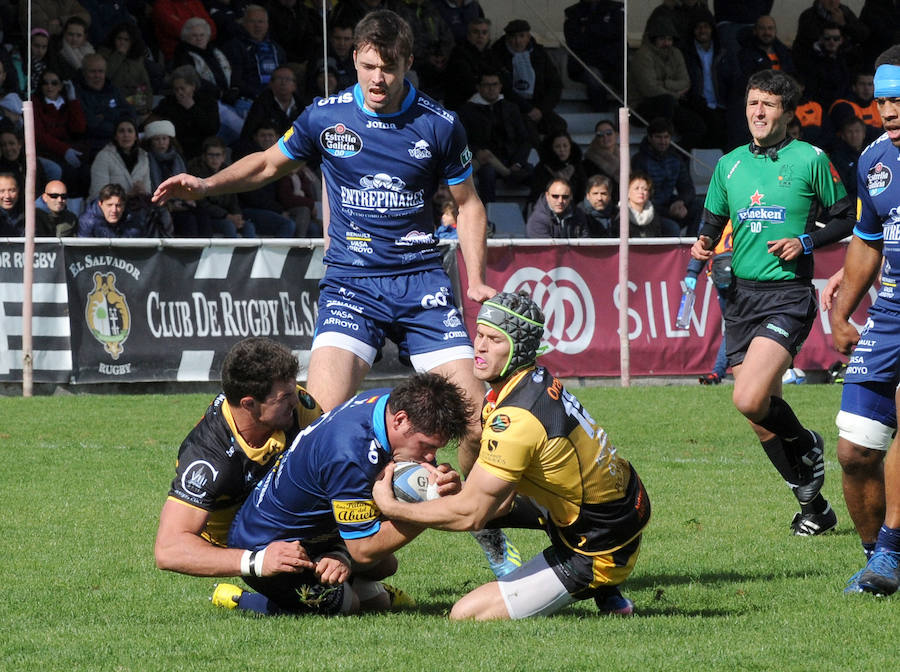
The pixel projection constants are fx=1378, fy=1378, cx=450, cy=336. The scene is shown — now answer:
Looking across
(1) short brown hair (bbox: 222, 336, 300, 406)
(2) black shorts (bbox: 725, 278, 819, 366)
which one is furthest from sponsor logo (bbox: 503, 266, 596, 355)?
(1) short brown hair (bbox: 222, 336, 300, 406)

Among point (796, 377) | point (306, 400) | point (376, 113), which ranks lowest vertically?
point (796, 377)

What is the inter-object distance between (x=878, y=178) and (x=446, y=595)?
2864 millimetres

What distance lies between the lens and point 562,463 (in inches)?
221

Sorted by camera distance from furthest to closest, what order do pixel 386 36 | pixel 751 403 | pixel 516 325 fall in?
pixel 751 403 < pixel 386 36 < pixel 516 325

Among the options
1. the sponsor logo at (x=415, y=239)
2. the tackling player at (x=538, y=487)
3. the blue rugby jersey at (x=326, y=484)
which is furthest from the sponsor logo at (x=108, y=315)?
the tackling player at (x=538, y=487)

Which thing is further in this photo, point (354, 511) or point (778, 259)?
point (778, 259)

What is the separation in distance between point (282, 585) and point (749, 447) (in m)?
6.24

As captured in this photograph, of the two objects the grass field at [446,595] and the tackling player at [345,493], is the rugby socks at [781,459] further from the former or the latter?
the tackling player at [345,493]

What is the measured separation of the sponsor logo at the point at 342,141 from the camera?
7.25m

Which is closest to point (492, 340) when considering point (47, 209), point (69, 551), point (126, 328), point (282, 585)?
point (282, 585)

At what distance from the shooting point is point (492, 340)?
18.9ft

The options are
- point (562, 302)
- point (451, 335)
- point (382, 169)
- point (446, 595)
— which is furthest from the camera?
point (562, 302)

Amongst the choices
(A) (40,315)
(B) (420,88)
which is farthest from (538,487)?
(B) (420,88)

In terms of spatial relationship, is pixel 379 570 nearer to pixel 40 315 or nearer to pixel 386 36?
pixel 386 36
